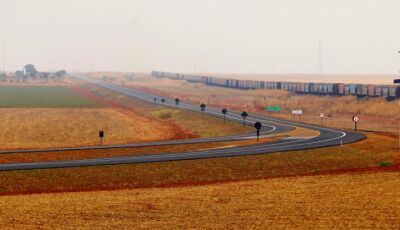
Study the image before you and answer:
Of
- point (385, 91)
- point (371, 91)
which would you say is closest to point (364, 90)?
point (371, 91)

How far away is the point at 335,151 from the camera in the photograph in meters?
61.1

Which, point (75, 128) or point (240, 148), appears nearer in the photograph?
point (240, 148)

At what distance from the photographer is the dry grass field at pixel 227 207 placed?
3184cm

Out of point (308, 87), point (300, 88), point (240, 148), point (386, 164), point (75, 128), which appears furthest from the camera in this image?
point (300, 88)

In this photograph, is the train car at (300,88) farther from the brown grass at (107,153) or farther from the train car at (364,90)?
the brown grass at (107,153)

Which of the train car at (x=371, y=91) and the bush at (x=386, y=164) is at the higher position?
the train car at (x=371, y=91)

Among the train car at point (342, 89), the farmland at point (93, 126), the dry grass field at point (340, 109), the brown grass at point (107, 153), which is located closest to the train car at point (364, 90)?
the dry grass field at point (340, 109)

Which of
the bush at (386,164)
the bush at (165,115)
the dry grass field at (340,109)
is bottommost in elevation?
the bush at (165,115)

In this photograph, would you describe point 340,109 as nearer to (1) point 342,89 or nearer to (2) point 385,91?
(2) point 385,91

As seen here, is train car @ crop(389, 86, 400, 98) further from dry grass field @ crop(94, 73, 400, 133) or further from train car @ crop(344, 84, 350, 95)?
train car @ crop(344, 84, 350, 95)

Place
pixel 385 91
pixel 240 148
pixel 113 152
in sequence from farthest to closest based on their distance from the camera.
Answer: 1. pixel 385 91
2. pixel 240 148
3. pixel 113 152

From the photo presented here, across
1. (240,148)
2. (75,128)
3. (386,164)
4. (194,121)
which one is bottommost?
(75,128)

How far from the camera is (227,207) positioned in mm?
36062

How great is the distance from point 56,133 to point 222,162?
3937 cm
